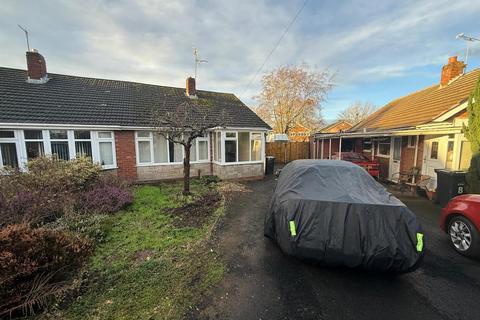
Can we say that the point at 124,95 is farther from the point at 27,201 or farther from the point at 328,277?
the point at 328,277

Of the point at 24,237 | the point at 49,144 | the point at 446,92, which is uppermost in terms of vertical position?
the point at 446,92

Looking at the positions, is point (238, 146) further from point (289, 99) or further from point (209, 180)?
point (289, 99)

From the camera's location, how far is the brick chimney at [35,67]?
9.05 meters

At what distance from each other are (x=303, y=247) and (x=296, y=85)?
2030cm

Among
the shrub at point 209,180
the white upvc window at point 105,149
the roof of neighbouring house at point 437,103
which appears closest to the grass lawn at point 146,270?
the shrub at point 209,180

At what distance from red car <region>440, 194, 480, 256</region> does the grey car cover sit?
75.4 inches

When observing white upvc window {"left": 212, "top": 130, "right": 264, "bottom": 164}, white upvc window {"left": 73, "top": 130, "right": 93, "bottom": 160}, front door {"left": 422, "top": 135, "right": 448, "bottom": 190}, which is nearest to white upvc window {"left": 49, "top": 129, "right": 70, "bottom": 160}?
white upvc window {"left": 73, "top": 130, "right": 93, "bottom": 160}

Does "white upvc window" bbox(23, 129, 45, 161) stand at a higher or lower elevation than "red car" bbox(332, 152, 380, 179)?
higher

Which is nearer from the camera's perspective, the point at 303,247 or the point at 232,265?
the point at 303,247

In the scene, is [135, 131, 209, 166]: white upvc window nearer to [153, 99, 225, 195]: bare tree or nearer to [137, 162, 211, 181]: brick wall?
[137, 162, 211, 181]: brick wall

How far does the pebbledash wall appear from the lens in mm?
8719

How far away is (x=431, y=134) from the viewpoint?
7598 mm

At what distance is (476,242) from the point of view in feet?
11.1

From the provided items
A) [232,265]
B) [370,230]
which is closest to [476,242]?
[370,230]
